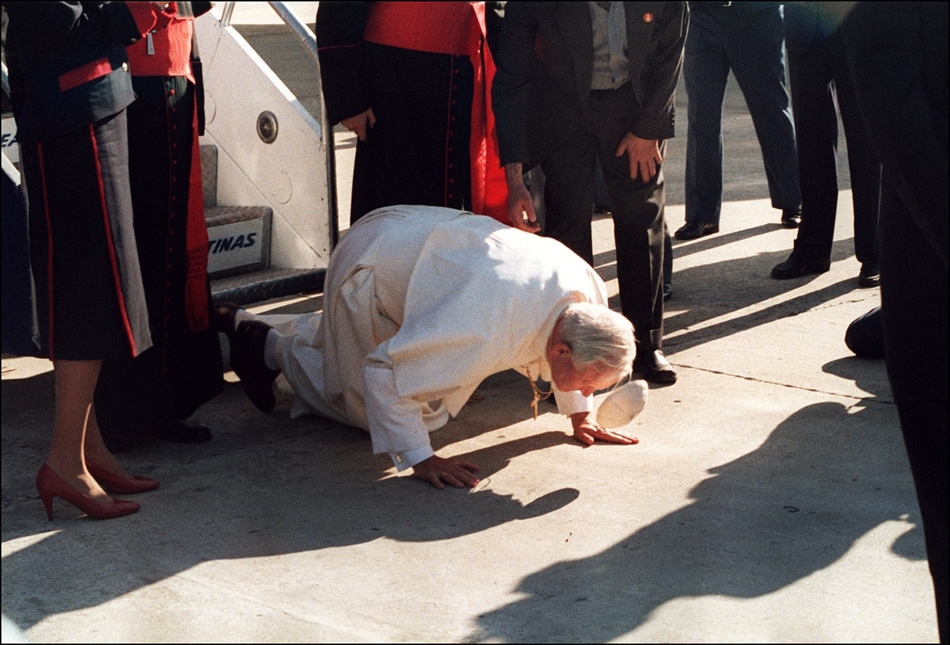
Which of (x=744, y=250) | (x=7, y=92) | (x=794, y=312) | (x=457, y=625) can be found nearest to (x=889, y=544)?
(x=457, y=625)

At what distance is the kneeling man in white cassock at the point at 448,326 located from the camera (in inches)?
115

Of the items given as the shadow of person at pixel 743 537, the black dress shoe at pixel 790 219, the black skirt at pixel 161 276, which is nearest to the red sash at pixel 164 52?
the black skirt at pixel 161 276

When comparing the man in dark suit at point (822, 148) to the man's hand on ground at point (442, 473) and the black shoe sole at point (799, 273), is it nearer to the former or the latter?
the black shoe sole at point (799, 273)

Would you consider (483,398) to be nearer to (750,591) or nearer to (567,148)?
(567,148)

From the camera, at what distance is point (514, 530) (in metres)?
2.86

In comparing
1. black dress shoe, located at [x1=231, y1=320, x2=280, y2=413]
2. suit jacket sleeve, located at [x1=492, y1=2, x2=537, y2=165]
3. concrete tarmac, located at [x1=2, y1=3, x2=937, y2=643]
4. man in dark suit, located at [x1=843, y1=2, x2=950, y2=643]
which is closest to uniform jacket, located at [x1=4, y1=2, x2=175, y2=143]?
concrete tarmac, located at [x1=2, y1=3, x2=937, y2=643]

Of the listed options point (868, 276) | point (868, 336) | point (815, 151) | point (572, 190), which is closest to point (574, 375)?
point (572, 190)

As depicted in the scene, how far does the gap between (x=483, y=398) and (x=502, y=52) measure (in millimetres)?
1230

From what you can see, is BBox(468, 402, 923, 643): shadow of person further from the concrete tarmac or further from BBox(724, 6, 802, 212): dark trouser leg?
BBox(724, 6, 802, 212): dark trouser leg

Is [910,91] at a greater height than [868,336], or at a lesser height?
greater

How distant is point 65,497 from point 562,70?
154 cm

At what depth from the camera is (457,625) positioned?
238 centimetres

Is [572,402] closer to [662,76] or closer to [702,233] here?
[662,76]

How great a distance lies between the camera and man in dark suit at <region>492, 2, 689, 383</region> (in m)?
2.92
